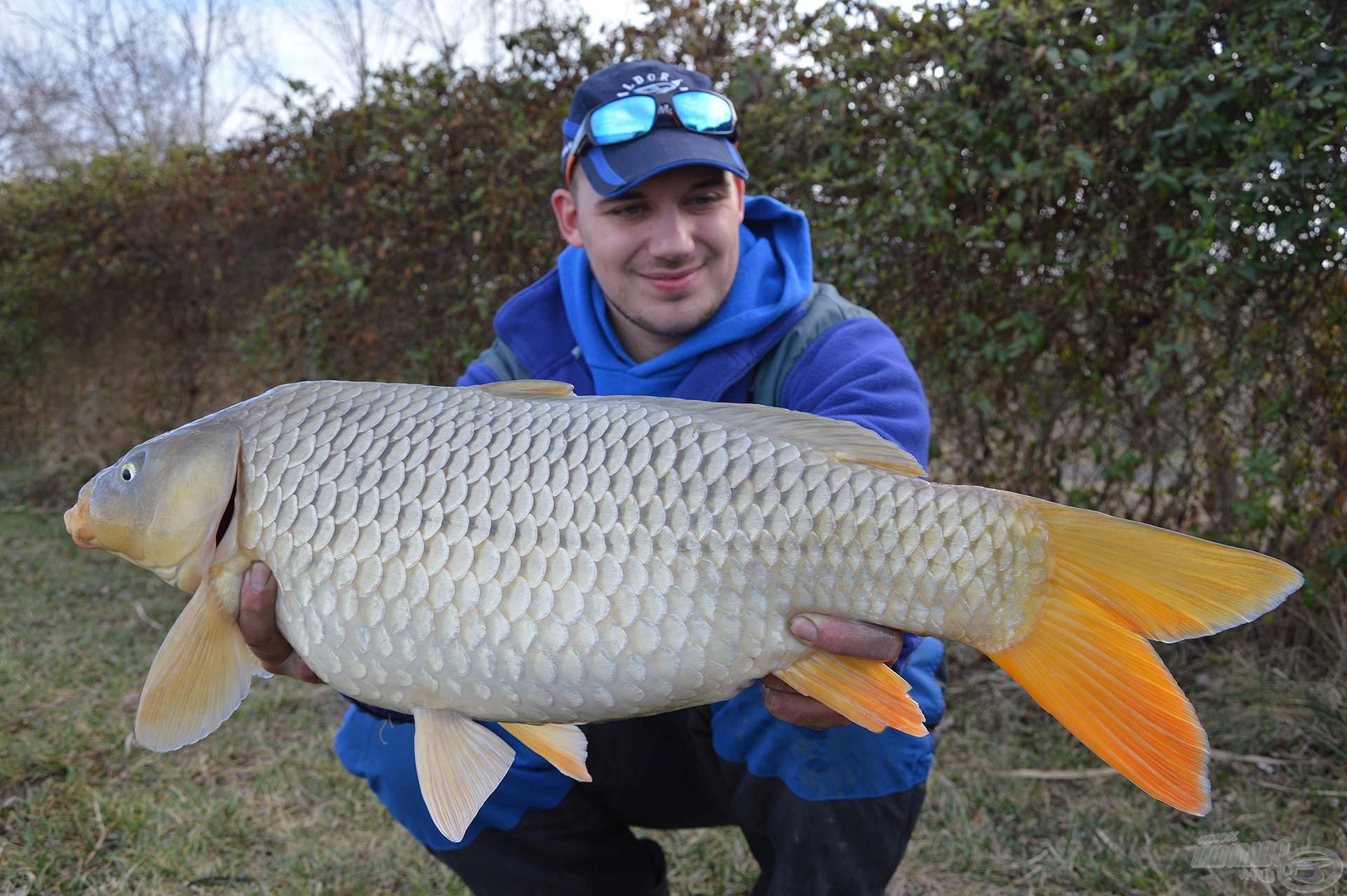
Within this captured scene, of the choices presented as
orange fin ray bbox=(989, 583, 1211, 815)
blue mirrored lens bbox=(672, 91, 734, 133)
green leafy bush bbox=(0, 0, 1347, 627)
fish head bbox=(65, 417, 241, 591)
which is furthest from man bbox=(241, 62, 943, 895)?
green leafy bush bbox=(0, 0, 1347, 627)

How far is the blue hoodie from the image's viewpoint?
52.5 inches

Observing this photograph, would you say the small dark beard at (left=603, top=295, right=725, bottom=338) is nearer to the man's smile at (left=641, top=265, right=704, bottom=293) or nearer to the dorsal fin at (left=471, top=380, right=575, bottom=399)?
the man's smile at (left=641, top=265, right=704, bottom=293)

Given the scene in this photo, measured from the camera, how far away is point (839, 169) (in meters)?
2.43

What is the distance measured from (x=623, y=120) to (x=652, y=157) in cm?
9

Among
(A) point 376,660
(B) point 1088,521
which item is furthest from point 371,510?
(B) point 1088,521

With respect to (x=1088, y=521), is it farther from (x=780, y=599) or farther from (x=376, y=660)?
(x=376, y=660)

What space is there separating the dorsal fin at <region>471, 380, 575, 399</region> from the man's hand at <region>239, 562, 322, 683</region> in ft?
0.98

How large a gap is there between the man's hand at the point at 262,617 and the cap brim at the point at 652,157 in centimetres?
77

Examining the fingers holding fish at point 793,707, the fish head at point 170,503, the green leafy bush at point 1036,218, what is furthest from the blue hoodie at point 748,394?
the green leafy bush at point 1036,218

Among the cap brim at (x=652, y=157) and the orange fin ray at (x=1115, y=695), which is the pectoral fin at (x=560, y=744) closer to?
the orange fin ray at (x=1115, y=695)

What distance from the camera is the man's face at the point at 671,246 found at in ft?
5.16

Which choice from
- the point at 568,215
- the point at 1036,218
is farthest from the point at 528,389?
the point at 1036,218

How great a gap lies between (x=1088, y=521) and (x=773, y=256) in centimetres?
88

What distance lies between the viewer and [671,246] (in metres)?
1.55
